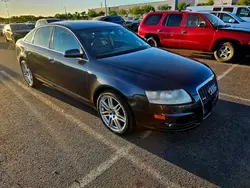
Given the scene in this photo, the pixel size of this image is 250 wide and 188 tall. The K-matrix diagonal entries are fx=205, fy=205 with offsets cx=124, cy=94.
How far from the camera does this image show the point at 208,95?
2762 millimetres

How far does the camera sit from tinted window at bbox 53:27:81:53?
11.1 feet

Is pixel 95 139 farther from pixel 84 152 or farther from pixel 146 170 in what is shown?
pixel 146 170

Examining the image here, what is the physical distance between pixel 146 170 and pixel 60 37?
2.71m

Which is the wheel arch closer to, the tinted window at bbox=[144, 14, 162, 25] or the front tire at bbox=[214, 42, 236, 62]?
the front tire at bbox=[214, 42, 236, 62]

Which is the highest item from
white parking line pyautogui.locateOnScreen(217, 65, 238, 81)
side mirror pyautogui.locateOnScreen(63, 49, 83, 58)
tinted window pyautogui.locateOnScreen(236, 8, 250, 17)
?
tinted window pyautogui.locateOnScreen(236, 8, 250, 17)

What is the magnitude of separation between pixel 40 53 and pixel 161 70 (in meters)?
2.62

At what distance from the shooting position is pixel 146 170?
94.4 inches

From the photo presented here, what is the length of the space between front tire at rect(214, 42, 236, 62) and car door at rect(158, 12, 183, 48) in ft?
4.69

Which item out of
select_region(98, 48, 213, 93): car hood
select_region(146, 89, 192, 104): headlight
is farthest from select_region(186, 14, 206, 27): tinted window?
select_region(146, 89, 192, 104): headlight

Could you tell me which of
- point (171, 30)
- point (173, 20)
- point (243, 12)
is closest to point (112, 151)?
point (171, 30)

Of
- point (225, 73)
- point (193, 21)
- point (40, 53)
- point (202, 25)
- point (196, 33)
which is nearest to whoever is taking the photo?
point (40, 53)

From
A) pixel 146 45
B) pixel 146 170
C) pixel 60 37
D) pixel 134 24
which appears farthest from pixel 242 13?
pixel 146 170

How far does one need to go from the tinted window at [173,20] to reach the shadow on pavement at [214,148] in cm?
511

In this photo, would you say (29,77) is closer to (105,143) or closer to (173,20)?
(105,143)
